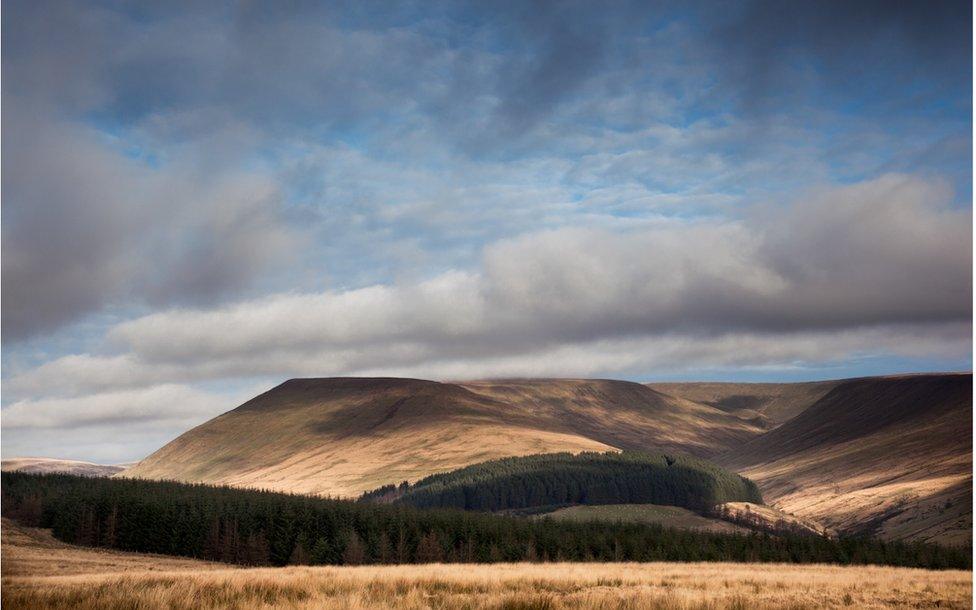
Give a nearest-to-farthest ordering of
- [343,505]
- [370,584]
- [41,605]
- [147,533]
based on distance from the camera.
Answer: [41,605], [370,584], [147,533], [343,505]

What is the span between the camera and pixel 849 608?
89.1 ft

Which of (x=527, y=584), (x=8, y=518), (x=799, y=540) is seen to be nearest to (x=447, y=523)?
(x=799, y=540)

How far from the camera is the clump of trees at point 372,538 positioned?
152 m

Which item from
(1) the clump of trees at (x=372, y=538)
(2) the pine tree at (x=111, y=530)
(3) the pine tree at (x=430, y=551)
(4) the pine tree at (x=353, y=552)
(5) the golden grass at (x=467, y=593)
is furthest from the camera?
(2) the pine tree at (x=111, y=530)

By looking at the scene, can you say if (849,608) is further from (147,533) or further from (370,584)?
(147,533)

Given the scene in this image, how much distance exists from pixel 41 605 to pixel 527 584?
16.8 metres

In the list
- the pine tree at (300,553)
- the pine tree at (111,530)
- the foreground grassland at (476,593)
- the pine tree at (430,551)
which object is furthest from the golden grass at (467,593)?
the pine tree at (111,530)

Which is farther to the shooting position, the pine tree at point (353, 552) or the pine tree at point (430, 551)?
the pine tree at point (430, 551)

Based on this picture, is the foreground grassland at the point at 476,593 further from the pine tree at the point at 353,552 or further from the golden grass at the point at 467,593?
the pine tree at the point at 353,552

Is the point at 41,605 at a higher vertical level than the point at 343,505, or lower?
higher

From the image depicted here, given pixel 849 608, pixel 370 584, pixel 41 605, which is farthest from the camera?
pixel 370 584

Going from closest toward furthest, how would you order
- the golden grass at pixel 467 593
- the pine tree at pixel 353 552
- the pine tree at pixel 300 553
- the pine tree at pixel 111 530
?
the golden grass at pixel 467 593, the pine tree at pixel 300 553, the pine tree at pixel 353 552, the pine tree at pixel 111 530

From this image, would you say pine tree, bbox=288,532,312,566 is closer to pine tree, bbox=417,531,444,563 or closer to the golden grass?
pine tree, bbox=417,531,444,563

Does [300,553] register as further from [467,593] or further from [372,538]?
[467,593]
